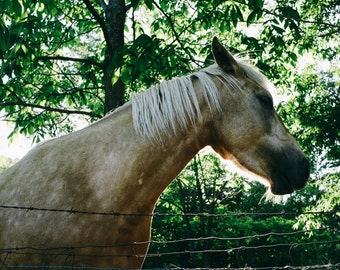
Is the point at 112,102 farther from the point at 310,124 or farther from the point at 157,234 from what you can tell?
the point at 157,234

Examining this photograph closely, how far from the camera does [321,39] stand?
11023 millimetres

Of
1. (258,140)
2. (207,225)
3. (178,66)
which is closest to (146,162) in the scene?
(258,140)

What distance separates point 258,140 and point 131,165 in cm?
98

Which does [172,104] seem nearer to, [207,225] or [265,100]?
[265,100]

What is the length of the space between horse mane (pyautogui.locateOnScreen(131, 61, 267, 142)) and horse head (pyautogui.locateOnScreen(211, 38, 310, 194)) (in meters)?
0.09

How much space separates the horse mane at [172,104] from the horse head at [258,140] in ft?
0.31

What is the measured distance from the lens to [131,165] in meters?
2.96

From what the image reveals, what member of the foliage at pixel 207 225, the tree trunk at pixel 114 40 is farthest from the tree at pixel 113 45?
the foliage at pixel 207 225

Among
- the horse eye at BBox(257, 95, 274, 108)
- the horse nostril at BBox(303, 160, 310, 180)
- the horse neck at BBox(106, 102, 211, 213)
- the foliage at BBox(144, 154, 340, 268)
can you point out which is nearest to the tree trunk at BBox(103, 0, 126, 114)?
the horse neck at BBox(106, 102, 211, 213)

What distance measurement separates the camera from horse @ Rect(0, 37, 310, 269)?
276 cm

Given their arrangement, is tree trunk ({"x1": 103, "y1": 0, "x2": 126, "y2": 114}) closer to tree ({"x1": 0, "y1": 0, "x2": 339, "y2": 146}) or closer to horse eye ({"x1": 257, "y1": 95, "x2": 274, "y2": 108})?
tree ({"x1": 0, "y1": 0, "x2": 339, "y2": 146})

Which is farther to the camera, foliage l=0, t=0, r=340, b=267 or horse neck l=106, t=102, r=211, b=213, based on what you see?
foliage l=0, t=0, r=340, b=267

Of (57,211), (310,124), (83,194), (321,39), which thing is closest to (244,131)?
(83,194)

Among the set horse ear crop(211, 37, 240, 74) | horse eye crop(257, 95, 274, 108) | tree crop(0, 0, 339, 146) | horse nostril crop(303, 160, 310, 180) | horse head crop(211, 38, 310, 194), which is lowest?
horse nostril crop(303, 160, 310, 180)
